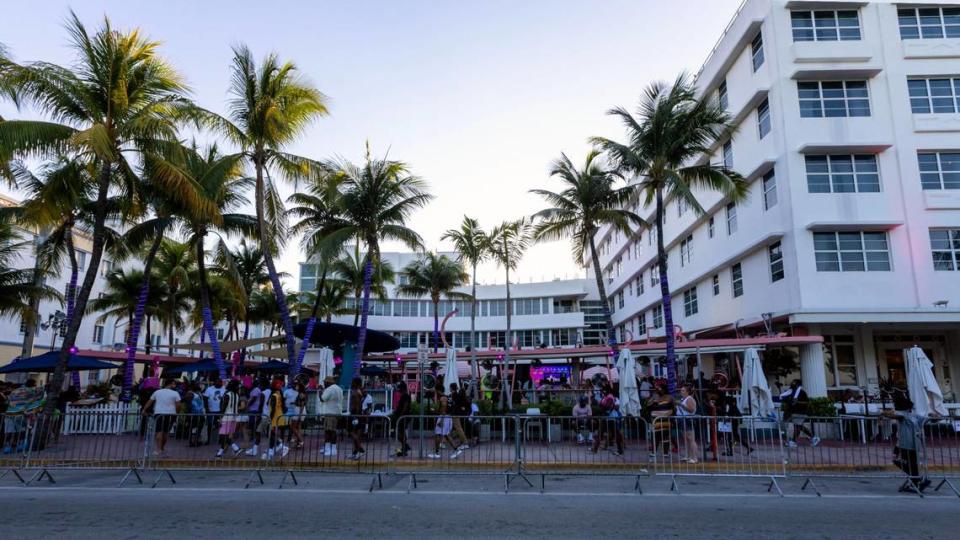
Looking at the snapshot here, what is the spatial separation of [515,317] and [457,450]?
39.1 m

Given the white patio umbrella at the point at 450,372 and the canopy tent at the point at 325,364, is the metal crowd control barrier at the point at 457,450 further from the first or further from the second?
the canopy tent at the point at 325,364

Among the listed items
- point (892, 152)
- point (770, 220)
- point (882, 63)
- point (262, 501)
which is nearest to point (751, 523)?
point (262, 501)

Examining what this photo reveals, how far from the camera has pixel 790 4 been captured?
72.3 ft

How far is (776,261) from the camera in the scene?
2217 cm

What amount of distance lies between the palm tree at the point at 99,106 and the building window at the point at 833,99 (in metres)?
21.2

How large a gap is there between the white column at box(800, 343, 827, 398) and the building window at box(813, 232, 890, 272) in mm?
2898

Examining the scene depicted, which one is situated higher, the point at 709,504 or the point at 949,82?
the point at 949,82

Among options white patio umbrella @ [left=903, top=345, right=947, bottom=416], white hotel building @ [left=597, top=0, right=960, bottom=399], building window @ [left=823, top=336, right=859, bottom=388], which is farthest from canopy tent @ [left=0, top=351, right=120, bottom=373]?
building window @ [left=823, top=336, right=859, bottom=388]

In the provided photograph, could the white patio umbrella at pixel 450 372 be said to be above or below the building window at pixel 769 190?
below

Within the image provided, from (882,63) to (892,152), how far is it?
350 centimetres

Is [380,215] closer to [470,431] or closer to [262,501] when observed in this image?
[470,431]

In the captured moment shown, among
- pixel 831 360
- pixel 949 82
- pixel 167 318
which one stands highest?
pixel 949 82

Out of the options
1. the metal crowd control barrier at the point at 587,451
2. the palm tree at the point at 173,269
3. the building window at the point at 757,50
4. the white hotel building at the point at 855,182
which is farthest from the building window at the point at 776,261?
the palm tree at the point at 173,269

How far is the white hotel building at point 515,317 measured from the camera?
51.5 metres
